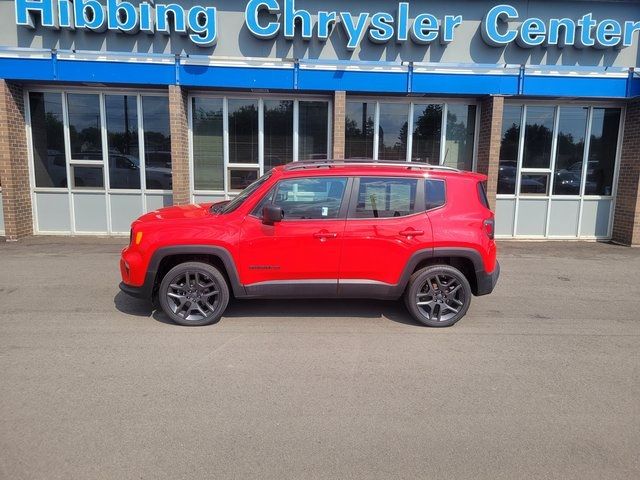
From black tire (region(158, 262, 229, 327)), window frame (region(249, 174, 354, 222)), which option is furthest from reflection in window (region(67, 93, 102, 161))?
window frame (region(249, 174, 354, 222))

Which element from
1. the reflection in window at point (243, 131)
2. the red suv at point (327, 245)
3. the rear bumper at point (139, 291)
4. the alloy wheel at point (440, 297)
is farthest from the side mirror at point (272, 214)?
the reflection in window at point (243, 131)

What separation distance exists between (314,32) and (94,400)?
8.27 m

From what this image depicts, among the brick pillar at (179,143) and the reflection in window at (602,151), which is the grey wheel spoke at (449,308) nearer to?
the brick pillar at (179,143)

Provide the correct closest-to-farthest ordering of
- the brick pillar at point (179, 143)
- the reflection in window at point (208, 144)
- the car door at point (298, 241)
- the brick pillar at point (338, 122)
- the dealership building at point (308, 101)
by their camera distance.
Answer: the car door at point (298, 241)
the dealership building at point (308, 101)
the brick pillar at point (179, 143)
the brick pillar at point (338, 122)
the reflection in window at point (208, 144)

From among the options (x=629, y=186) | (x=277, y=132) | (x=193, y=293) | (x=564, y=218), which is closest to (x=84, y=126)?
(x=277, y=132)

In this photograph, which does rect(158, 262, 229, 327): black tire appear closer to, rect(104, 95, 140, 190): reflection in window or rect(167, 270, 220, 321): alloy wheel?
rect(167, 270, 220, 321): alloy wheel

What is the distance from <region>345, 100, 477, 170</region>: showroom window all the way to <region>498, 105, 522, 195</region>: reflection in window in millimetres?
692

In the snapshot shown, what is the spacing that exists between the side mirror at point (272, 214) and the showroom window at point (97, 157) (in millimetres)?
6180

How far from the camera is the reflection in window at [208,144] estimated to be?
33.0 ft

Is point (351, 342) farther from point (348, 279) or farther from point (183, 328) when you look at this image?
point (183, 328)

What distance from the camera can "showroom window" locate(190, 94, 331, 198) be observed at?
10055 millimetres

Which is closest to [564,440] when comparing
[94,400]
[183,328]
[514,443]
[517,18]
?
[514,443]

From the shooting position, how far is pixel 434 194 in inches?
201

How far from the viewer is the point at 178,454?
9.18 feet
